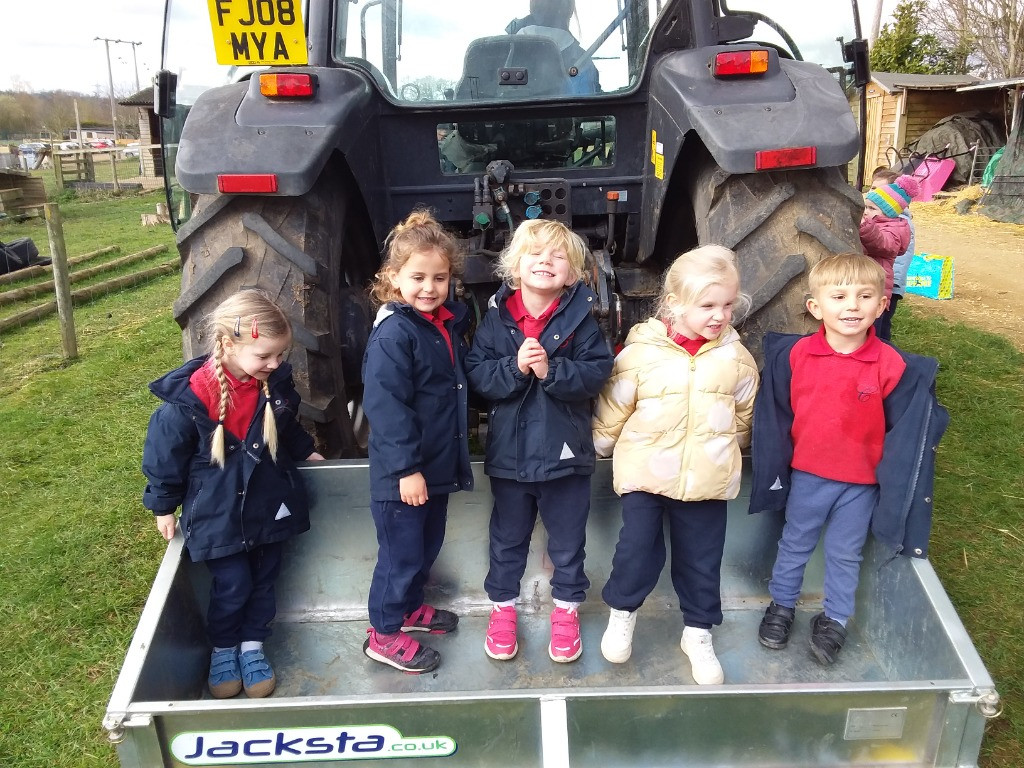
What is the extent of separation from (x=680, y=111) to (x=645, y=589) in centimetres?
136

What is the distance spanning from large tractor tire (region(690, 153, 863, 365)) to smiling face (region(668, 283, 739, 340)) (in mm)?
251

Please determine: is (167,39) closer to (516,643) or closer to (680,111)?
(680,111)

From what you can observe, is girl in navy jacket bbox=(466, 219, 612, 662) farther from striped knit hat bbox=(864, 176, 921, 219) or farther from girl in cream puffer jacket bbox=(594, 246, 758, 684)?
striped knit hat bbox=(864, 176, 921, 219)

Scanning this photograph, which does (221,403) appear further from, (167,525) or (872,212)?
(872,212)

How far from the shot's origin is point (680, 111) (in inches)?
97.9

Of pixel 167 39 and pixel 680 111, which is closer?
pixel 680 111

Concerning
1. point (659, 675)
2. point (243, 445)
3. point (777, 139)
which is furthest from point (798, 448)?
point (243, 445)

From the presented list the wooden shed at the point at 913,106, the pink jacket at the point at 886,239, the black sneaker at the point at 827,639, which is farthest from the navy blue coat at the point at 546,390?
the wooden shed at the point at 913,106

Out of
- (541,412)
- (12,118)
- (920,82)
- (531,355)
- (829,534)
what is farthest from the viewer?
(12,118)

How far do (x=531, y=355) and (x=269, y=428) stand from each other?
65 cm

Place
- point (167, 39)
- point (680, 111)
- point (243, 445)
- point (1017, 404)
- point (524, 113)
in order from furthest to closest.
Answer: point (1017, 404), point (167, 39), point (524, 113), point (680, 111), point (243, 445)

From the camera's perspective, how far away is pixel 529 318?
2098mm

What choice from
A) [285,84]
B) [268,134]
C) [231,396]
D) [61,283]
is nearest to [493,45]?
[285,84]

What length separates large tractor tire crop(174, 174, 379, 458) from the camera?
2254 mm
